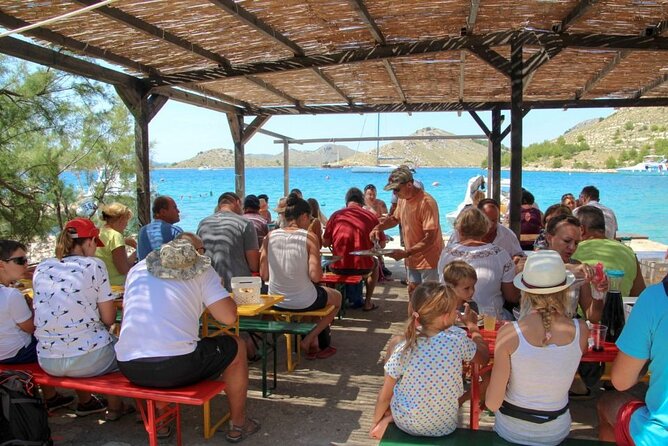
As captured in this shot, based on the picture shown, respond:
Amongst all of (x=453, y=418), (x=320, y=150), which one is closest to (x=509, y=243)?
(x=453, y=418)

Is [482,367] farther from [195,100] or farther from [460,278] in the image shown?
[195,100]

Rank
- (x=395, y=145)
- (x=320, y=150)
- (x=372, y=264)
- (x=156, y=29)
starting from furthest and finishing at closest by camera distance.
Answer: (x=320, y=150) → (x=395, y=145) → (x=372, y=264) → (x=156, y=29)

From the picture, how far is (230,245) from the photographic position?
432cm

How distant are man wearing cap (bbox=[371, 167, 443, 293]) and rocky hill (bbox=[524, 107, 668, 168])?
8382 centimetres

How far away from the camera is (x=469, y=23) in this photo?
4859mm

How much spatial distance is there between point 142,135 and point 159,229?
2.32m

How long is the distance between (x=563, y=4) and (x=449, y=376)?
3.56 metres

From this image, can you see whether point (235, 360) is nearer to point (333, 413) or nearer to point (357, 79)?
point (333, 413)

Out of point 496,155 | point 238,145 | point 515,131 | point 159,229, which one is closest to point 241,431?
point 159,229

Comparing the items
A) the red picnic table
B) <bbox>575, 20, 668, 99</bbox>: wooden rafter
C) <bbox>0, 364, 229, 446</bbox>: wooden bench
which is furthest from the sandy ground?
<bbox>575, 20, 668, 99</bbox>: wooden rafter

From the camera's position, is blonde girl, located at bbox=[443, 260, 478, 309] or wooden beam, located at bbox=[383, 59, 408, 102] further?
wooden beam, located at bbox=[383, 59, 408, 102]

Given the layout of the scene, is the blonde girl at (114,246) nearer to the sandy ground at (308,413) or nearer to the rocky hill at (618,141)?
the sandy ground at (308,413)

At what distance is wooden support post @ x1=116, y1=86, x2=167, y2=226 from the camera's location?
606 cm

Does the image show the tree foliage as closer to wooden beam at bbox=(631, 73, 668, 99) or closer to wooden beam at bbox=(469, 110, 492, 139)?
wooden beam at bbox=(469, 110, 492, 139)
